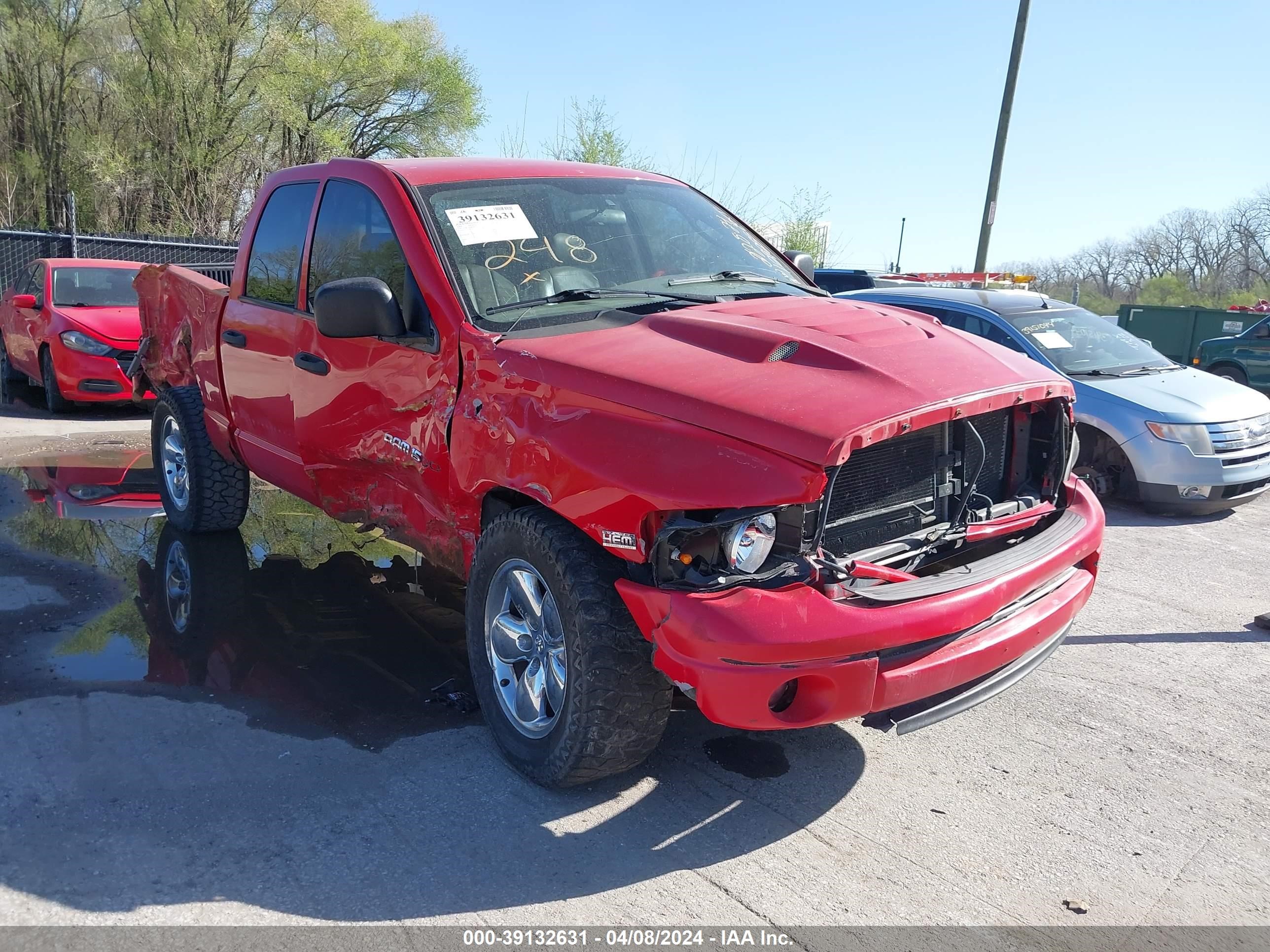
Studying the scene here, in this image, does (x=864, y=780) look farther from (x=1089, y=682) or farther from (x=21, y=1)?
(x=21, y=1)

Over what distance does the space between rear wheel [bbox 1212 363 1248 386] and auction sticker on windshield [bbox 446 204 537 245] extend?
13.9 meters

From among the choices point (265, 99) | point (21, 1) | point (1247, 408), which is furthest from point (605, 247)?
point (21, 1)

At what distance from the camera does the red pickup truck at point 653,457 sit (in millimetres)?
2906

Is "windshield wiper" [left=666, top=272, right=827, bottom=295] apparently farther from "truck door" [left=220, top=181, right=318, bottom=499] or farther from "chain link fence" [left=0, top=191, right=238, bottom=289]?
"chain link fence" [left=0, top=191, right=238, bottom=289]

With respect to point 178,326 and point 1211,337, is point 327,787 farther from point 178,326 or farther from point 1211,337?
point 1211,337

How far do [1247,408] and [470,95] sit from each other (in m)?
26.9

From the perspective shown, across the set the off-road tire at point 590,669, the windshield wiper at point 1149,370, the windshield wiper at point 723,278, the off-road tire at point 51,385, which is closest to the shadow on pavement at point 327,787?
the off-road tire at point 590,669

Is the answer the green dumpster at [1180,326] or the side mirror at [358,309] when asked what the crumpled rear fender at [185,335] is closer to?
the side mirror at [358,309]

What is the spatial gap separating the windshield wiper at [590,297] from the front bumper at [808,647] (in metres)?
1.34

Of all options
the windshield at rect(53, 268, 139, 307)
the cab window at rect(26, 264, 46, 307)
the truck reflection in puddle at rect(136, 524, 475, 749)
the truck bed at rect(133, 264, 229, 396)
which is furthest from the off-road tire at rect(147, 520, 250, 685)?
the cab window at rect(26, 264, 46, 307)

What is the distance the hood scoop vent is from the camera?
330cm

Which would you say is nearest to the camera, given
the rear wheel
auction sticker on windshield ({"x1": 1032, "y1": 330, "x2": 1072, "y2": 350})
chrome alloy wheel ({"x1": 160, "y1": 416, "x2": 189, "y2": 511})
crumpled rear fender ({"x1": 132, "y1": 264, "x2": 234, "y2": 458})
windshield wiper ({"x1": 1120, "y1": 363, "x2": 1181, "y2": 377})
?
crumpled rear fender ({"x1": 132, "y1": 264, "x2": 234, "y2": 458})

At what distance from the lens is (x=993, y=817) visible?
11.1ft

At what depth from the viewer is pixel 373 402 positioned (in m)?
4.21
